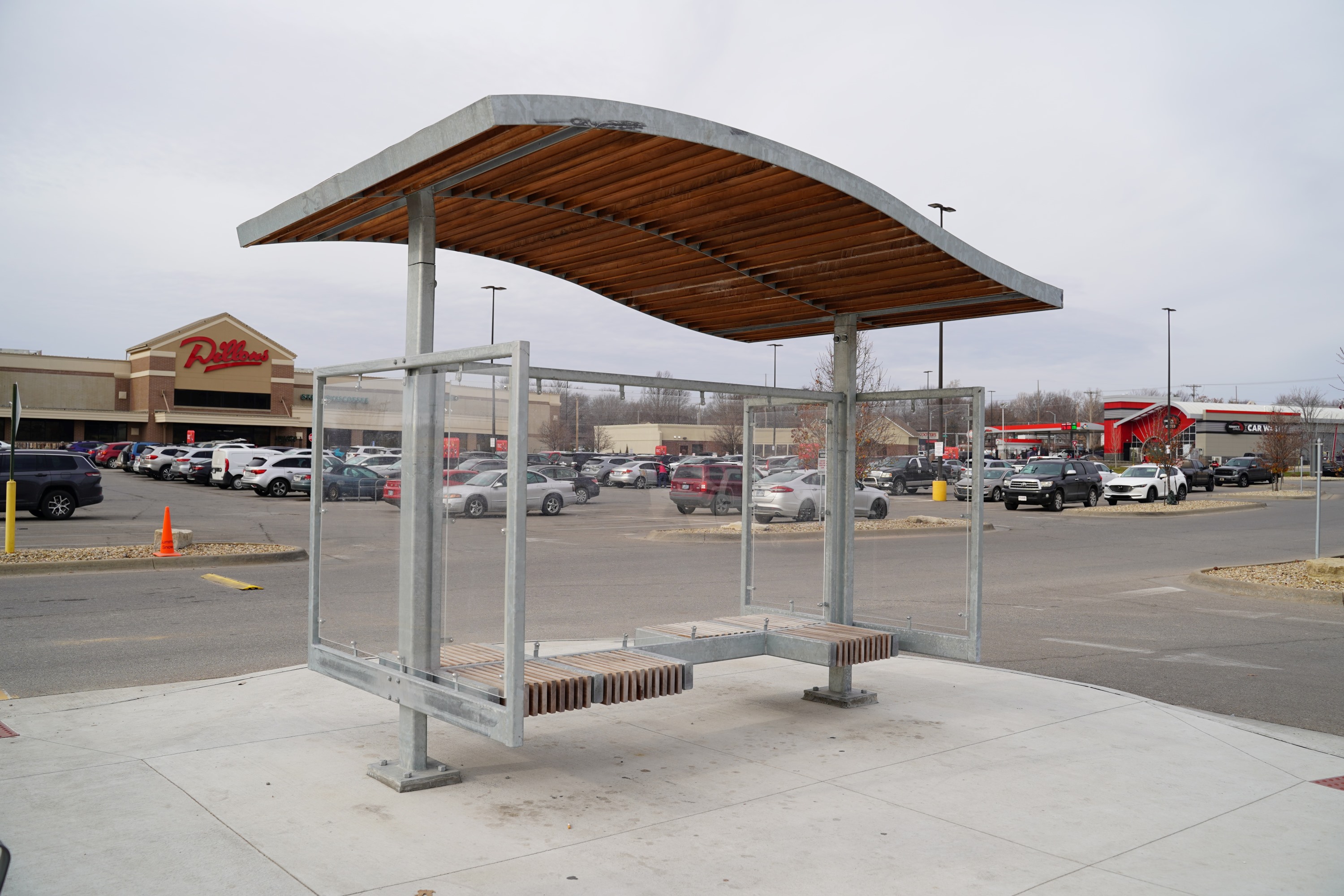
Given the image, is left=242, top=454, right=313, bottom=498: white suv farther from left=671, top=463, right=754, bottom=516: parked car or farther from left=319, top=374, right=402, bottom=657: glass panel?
left=319, top=374, right=402, bottom=657: glass panel

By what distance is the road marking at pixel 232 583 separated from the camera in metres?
13.3

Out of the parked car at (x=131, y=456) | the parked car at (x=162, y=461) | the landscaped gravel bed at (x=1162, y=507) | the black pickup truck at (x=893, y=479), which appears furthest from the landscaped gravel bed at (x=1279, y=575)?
the parked car at (x=131, y=456)

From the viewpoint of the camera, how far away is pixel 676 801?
16.5 feet

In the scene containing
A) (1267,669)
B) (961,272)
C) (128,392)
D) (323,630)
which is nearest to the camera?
(323,630)

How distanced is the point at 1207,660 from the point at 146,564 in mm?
14230

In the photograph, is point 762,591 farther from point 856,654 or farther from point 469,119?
point 469,119

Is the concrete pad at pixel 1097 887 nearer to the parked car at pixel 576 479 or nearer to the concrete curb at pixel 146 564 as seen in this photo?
the parked car at pixel 576 479

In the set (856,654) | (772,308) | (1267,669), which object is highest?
(772,308)

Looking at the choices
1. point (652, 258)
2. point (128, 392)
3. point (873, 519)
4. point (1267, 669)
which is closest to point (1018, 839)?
point (873, 519)

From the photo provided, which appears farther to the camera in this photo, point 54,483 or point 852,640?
point 54,483

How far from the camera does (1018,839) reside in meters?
4.57

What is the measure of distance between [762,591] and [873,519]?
1.09 meters

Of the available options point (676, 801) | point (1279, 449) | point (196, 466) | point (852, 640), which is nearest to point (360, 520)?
point (676, 801)

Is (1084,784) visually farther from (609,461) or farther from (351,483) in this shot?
(609,461)
